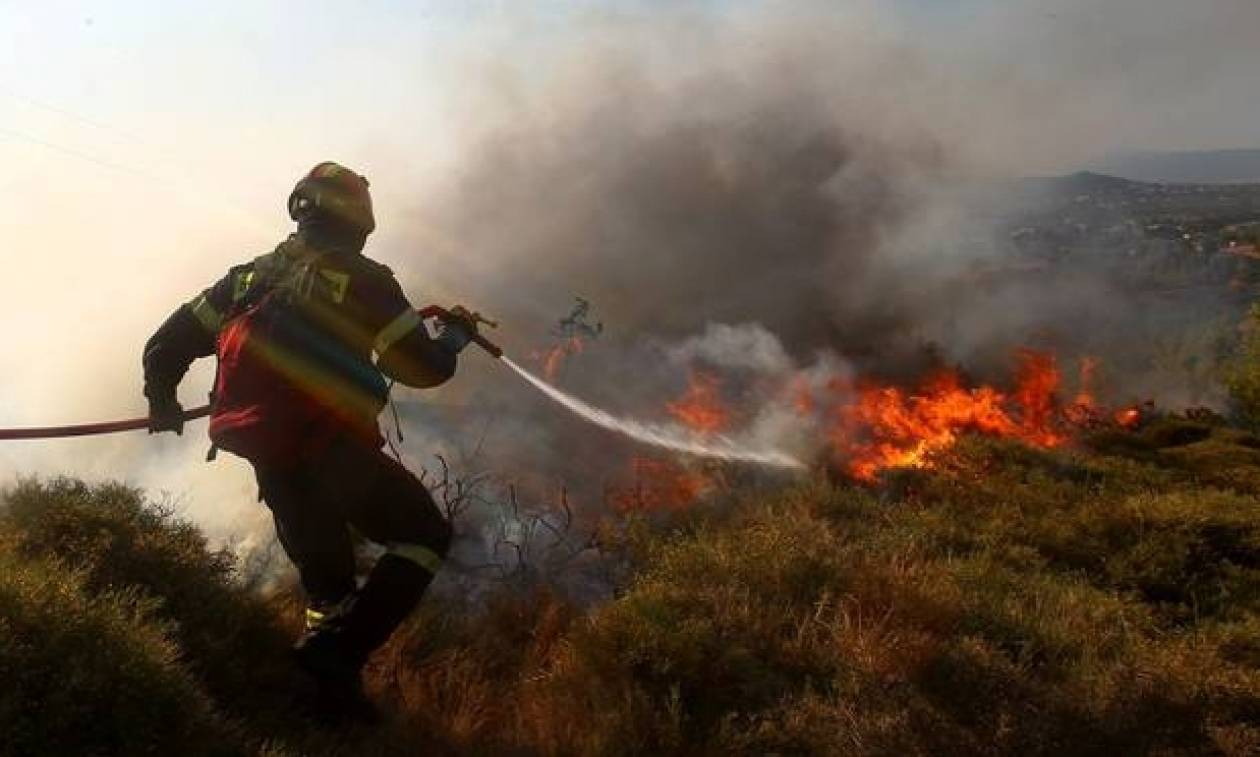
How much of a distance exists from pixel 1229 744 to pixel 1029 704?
708 mm

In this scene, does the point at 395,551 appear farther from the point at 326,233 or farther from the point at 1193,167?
the point at 1193,167

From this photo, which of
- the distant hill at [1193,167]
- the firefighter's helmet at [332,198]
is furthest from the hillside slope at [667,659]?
the distant hill at [1193,167]

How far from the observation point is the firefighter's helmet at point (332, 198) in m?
3.64

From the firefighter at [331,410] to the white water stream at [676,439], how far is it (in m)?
7.24

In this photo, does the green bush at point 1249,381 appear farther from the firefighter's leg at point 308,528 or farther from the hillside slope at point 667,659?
the firefighter's leg at point 308,528

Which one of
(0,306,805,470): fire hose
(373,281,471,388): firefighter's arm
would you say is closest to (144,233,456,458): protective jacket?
(373,281,471,388): firefighter's arm

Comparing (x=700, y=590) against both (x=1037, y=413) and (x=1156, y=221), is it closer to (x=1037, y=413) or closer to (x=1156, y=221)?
(x=1037, y=413)

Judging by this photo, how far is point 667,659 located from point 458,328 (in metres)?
1.61

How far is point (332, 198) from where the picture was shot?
364 cm

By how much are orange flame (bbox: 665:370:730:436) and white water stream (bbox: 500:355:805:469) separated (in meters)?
0.28

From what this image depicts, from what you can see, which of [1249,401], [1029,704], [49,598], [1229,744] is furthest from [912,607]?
[1249,401]

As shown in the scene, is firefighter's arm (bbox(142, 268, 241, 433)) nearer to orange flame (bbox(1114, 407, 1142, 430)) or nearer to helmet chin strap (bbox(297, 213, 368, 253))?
helmet chin strap (bbox(297, 213, 368, 253))

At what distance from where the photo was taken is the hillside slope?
2908 mm

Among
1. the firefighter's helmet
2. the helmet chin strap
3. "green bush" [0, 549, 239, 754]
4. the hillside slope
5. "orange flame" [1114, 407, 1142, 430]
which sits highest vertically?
the firefighter's helmet
